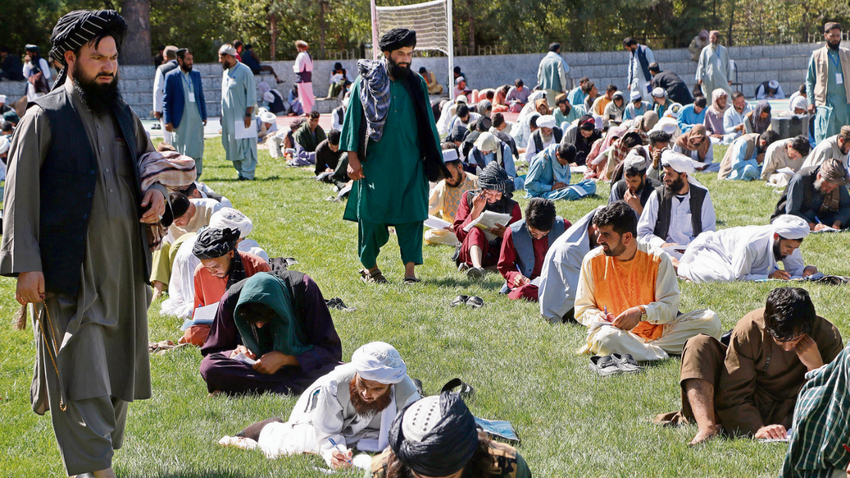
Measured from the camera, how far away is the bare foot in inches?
156

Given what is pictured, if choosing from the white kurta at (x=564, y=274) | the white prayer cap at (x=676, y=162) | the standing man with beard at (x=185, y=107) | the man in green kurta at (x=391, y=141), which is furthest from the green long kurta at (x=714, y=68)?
the white kurta at (x=564, y=274)

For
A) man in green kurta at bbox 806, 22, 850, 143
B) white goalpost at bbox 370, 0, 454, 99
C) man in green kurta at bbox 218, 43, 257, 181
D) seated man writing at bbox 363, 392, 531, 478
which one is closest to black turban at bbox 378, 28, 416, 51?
seated man writing at bbox 363, 392, 531, 478

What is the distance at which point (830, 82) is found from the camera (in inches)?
461

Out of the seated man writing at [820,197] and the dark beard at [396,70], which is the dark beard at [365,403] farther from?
the seated man writing at [820,197]

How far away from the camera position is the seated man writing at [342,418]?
12.4 ft

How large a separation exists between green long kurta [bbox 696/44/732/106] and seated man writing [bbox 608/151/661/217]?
10.2 metres

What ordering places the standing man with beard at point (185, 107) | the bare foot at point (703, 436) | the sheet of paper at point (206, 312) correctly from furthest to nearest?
the standing man with beard at point (185, 107), the sheet of paper at point (206, 312), the bare foot at point (703, 436)

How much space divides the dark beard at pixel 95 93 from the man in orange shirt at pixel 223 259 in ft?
5.58

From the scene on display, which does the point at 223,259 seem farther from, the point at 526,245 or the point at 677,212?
the point at 677,212

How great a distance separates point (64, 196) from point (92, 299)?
385mm

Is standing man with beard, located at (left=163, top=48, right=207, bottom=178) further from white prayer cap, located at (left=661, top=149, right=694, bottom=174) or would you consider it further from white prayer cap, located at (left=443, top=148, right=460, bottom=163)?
white prayer cap, located at (left=661, top=149, right=694, bottom=174)

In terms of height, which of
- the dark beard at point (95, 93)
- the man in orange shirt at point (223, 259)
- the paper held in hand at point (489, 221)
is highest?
the dark beard at point (95, 93)

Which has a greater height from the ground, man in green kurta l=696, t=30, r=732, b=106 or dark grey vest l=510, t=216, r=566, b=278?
man in green kurta l=696, t=30, r=732, b=106

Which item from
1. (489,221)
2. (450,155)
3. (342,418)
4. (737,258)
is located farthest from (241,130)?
(342,418)
